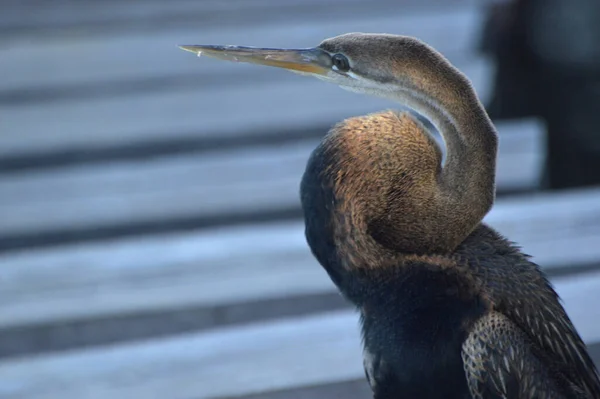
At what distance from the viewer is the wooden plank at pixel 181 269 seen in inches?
113

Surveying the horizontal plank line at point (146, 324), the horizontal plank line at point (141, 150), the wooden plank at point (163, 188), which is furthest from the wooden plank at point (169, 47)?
the horizontal plank line at point (146, 324)

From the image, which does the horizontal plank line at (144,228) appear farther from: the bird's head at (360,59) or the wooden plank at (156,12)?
the bird's head at (360,59)

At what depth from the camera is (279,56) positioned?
1.59 m

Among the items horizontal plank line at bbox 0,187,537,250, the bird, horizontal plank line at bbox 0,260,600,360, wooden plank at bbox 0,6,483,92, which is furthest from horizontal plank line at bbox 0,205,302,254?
the bird

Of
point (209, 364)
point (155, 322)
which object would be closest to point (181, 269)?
point (155, 322)

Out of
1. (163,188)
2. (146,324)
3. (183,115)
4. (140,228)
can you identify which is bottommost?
(146,324)

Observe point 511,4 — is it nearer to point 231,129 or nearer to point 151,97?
point 231,129

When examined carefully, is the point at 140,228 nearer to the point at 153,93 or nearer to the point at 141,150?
the point at 141,150

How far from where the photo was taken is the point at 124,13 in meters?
4.76

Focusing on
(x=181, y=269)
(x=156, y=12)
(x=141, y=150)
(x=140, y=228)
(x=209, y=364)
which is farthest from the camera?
(x=156, y=12)

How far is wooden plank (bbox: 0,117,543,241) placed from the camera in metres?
3.49

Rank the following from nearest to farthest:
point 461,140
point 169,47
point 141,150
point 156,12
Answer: point 461,140
point 141,150
point 169,47
point 156,12

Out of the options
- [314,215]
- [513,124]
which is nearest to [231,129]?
[513,124]

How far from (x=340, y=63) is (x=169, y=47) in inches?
116
